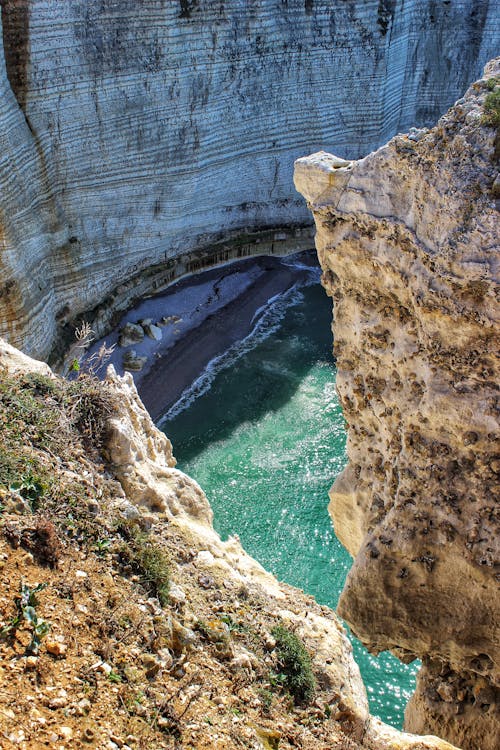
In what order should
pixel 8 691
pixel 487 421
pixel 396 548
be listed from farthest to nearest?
pixel 396 548 < pixel 487 421 < pixel 8 691

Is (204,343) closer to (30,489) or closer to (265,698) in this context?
(30,489)

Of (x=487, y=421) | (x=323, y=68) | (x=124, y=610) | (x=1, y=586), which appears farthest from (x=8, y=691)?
(x=323, y=68)

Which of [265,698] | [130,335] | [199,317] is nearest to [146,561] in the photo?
[265,698]

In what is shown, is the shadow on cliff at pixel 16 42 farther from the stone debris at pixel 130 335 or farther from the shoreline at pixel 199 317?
the shoreline at pixel 199 317

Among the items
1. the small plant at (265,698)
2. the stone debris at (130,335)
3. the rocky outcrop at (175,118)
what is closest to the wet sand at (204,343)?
the stone debris at (130,335)

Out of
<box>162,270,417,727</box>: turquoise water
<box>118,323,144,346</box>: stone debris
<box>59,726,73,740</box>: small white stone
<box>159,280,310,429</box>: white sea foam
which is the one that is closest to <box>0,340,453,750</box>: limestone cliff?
<box>59,726,73,740</box>: small white stone

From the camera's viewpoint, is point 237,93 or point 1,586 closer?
point 1,586

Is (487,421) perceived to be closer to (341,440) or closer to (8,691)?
(8,691)
